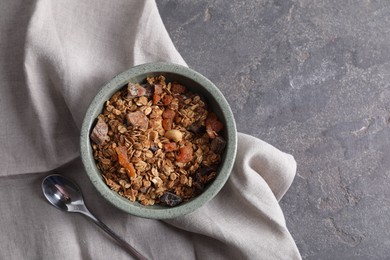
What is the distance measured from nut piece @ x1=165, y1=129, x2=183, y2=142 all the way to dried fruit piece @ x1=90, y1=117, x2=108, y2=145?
15 centimetres

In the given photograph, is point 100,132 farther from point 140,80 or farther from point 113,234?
point 113,234

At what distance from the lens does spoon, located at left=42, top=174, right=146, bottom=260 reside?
1.44 m

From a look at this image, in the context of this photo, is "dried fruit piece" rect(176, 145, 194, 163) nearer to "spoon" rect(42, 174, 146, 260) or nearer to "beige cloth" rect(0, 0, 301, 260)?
"beige cloth" rect(0, 0, 301, 260)

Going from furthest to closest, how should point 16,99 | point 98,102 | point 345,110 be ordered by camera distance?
point 345,110 → point 16,99 → point 98,102

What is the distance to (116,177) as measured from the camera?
1306 mm

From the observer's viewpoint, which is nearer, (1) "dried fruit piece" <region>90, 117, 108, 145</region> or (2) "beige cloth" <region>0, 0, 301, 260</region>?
(1) "dried fruit piece" <region>90, 117, 108, 145</region>

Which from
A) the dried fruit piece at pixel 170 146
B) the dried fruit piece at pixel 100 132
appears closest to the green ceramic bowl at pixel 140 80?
the dried fruit piece at pixel 100 132


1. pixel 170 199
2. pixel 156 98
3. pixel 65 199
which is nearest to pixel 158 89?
pixel 156 98

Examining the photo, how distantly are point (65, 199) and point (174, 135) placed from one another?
367 millimetres

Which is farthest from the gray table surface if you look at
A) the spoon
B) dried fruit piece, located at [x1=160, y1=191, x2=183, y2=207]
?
the spoon

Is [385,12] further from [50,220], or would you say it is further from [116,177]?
[50,220]

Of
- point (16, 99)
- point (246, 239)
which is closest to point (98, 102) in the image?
point (16, 99)

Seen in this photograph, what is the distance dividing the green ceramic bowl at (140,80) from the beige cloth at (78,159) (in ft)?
0.36

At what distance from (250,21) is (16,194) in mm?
818
